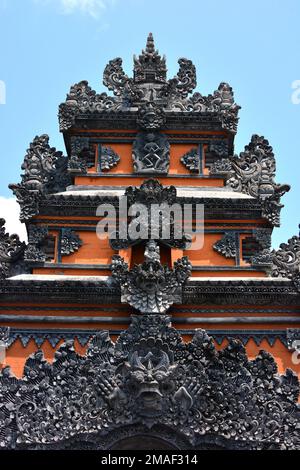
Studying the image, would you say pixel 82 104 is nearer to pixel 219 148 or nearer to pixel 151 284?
pixel 219 148

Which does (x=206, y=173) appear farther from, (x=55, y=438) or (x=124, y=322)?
(x=55, y=438)

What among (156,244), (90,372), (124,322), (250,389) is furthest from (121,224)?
(250,389)

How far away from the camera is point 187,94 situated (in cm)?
1531

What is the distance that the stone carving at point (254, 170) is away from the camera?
13703mm

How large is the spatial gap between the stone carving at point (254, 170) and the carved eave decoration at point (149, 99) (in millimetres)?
588

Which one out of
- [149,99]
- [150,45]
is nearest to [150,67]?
[150,45]

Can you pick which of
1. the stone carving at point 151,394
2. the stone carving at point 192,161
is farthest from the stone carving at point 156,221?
the stone carving at point 151,394

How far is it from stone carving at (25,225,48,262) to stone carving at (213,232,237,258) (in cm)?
315

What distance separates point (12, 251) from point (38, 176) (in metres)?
1.74

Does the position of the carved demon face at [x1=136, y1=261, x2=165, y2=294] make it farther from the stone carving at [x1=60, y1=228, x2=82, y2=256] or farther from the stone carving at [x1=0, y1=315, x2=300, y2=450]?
the stone carving at [x1=60, y1=228, x2=82, y2=256]

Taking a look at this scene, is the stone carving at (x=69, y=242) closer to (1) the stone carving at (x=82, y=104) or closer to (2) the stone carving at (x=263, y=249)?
(1) the stone carving at (x=82, y=104)

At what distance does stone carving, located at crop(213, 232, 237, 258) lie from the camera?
13.0 meters

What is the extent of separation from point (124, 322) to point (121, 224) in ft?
6.54

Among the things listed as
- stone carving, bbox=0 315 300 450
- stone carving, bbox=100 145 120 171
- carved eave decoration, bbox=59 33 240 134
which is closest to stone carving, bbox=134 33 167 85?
carved eave decoration, bbox=59 33 240 134
